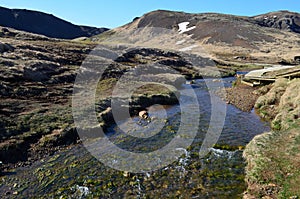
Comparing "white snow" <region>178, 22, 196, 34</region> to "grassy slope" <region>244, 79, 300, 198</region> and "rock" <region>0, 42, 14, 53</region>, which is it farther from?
"grassy slope" <region>244, 79, 300, 198</region>

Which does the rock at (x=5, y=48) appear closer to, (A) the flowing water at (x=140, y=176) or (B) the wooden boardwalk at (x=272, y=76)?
(A) the flowing water at (x=140, y=176)

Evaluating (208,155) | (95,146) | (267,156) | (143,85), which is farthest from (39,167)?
(143,85)

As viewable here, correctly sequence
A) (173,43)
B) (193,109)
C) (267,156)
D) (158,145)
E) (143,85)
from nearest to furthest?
(267,156)
(158,145)
(193,109)
(143,85)
(173,43)

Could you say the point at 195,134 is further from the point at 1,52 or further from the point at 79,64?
the point at 1,52

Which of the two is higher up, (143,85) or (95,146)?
(143,85)

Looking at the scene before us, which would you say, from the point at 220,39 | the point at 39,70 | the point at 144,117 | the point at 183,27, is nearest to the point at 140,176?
the point at 144,117

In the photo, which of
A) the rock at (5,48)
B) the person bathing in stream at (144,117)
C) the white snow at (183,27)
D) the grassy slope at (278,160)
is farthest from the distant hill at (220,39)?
the grassy slope at (278,160)
